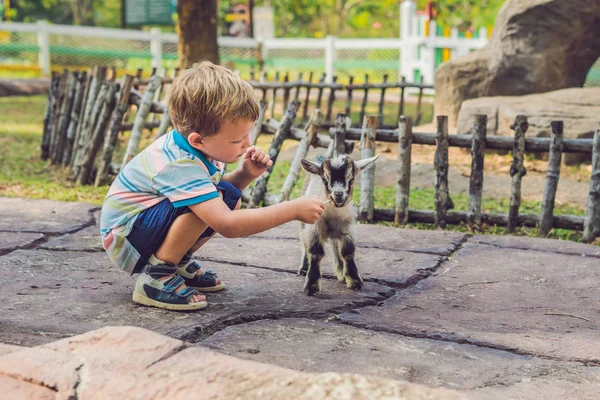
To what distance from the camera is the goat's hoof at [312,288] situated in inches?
142

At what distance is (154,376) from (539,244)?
10.6ft

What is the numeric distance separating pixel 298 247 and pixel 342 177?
3.89ft

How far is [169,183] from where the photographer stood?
309 centimetres

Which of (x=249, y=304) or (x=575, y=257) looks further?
(x=575, y=257)

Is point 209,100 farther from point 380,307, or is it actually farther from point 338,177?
point 380,307

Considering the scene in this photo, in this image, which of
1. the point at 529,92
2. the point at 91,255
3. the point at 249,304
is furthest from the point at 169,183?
the point at 529,92

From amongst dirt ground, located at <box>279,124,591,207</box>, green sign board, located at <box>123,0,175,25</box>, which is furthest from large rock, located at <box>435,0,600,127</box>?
green sign board, located at <box>123,0,175,25</box>

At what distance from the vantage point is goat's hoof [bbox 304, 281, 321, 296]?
3615 mm

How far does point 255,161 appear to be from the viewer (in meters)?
3.39

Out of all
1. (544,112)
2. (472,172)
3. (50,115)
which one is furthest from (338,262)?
A: (50,115)

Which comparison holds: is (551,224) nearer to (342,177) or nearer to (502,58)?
(342,177)

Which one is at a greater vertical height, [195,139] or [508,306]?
[195,139]

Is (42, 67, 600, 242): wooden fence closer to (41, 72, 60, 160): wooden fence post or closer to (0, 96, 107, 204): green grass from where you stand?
(0, 96, 107, 204): green grass

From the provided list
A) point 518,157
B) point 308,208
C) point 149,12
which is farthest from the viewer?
point 149,12
